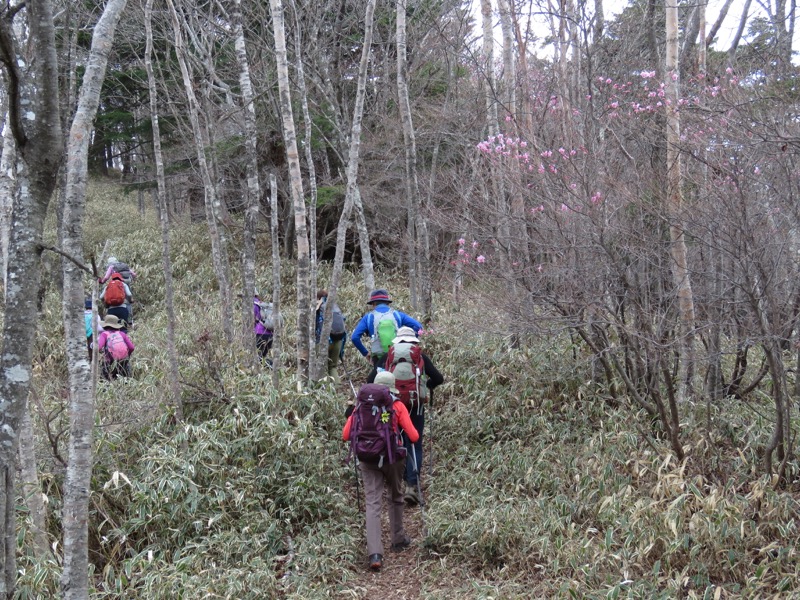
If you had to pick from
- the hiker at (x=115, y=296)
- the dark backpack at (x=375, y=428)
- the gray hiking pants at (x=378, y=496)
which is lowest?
the gray hiking pants at (x=378, y=496)

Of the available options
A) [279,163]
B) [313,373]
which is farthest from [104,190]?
[313,373]

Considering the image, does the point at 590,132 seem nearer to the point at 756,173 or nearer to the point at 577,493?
the point at 756,173

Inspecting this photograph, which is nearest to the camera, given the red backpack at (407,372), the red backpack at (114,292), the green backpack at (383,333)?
the red backpack at (407,372)

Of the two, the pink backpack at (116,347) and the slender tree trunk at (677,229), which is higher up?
the slender tree trunk at (677,229)

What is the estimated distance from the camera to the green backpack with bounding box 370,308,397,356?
24.1ft

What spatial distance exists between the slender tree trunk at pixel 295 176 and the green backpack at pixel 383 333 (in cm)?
110

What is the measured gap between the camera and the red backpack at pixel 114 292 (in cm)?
1116

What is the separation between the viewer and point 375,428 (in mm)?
5367

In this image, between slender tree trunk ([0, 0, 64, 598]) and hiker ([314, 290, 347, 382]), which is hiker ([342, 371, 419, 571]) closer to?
slender tree trunk ([0, 0, 64, 598])

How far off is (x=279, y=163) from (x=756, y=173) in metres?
12.5

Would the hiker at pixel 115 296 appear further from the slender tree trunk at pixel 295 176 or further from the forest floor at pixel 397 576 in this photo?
the forest floor at pixel 397 576

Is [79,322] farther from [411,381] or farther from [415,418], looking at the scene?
[415,418]

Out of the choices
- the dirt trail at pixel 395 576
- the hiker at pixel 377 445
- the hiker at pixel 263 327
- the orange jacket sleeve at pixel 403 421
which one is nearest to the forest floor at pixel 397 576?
the dirt trail at pixel 395 576

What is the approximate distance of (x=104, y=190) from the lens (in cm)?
2692
